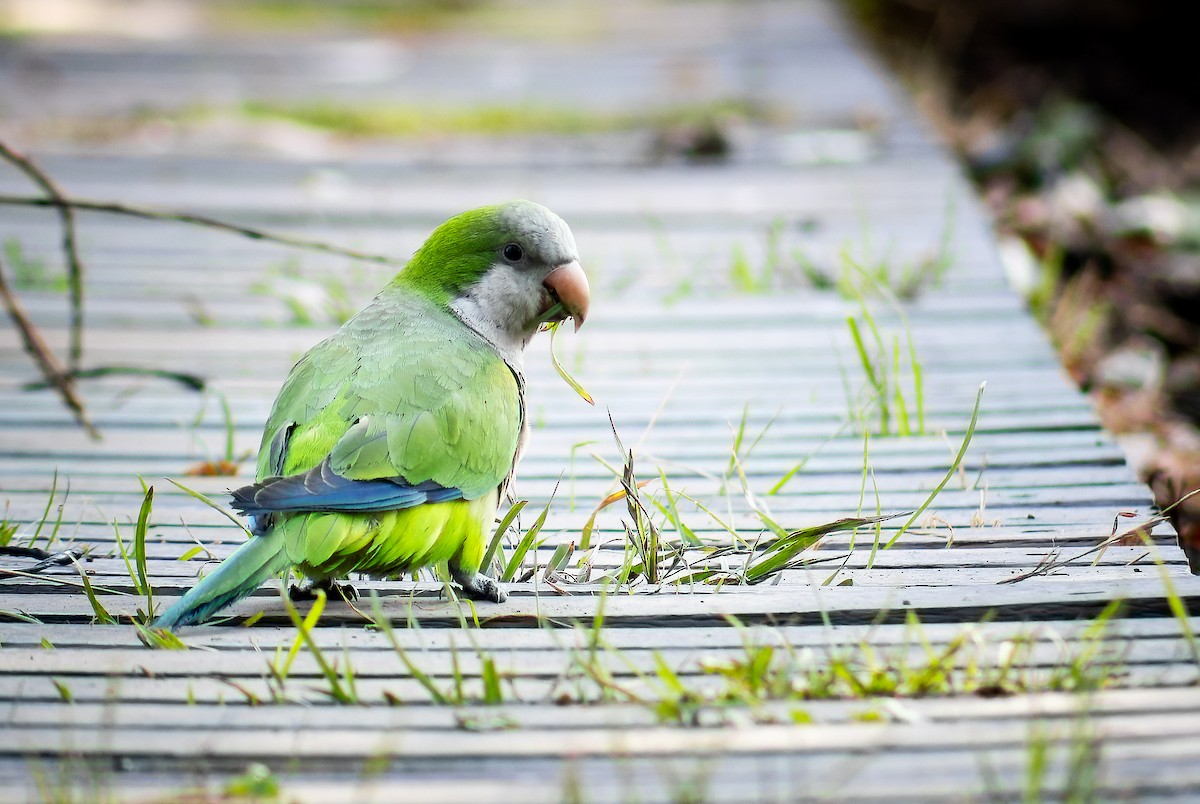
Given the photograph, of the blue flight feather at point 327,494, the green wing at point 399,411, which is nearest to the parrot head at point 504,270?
the green wing at point 399,411

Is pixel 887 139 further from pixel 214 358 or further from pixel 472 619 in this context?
pixel 472 619

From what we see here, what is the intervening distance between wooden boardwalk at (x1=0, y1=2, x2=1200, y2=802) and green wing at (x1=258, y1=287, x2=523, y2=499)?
261mm

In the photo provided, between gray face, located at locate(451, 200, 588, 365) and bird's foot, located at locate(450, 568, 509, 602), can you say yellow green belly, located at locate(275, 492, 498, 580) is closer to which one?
bird's foot, located at locate(450, 568, 509, 602)

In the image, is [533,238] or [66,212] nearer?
[533,238]

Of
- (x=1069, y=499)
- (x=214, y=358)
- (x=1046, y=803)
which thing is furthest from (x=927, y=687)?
(x=214, y=358)

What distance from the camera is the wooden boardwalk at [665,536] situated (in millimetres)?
1763

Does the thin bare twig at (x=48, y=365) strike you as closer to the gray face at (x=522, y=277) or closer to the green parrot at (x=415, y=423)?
the green parrot at (x=415, y=423)

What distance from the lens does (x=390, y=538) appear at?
7.43 ft

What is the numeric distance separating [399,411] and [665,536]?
0.65 meters

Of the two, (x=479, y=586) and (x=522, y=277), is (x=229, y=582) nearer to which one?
(x=479, y=586)

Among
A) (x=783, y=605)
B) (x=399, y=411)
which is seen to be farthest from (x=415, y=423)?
(x=783, y=605)

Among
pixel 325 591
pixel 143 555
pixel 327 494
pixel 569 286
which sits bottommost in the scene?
pixel 325 591

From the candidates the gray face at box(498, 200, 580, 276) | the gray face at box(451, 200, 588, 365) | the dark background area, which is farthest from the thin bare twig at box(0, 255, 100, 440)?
the dark background area

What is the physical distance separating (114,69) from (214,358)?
5.63m
